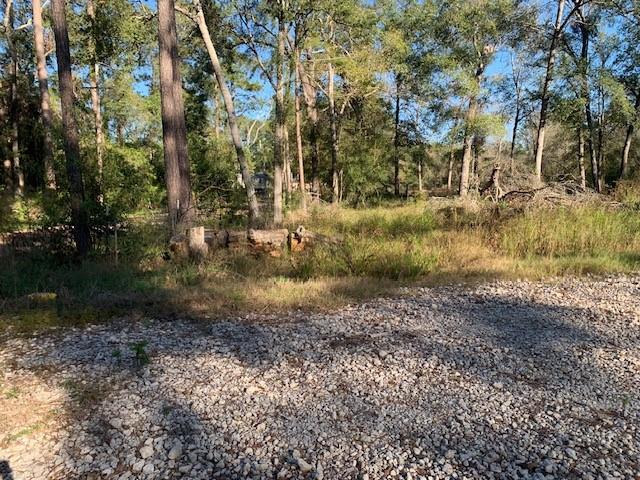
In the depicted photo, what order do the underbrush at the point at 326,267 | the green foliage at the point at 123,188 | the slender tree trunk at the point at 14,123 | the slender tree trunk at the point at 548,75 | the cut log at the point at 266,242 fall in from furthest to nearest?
the slender tree trunk at the point at 14,123 → the slender tree trunk at the point at 548,75 → the green foliage at the point at 123,188 → the cut log at the point at 266,242 → the underbrush at the point at 326,267

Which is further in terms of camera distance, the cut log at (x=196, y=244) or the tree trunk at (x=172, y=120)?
the tree trunk at (x=172, y=120)

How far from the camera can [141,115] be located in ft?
75.1

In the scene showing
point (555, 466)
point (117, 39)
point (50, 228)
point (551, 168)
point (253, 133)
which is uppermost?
point (253, 133)

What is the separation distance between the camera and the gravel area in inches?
87.9

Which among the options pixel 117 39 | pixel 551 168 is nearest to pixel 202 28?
pixel 117 39

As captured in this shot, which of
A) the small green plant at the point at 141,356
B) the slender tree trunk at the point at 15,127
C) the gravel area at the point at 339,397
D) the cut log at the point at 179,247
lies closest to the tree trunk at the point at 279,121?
the cut log at the point at 179,247

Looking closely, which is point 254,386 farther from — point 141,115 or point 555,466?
point 141,115

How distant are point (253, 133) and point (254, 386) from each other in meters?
Result: 47.4

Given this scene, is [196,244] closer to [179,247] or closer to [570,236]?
[179,247]

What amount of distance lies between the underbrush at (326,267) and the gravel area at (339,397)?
0.69 meters

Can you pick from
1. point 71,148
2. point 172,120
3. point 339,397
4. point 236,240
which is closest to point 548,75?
point 172,120

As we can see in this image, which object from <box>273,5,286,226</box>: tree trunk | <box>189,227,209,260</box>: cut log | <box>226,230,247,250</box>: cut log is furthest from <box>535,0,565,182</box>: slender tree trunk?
<box>189,227,209,260</box>: cut log

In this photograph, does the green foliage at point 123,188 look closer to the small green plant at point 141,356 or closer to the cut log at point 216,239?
the cut log at point 216,239

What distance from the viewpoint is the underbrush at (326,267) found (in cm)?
504
